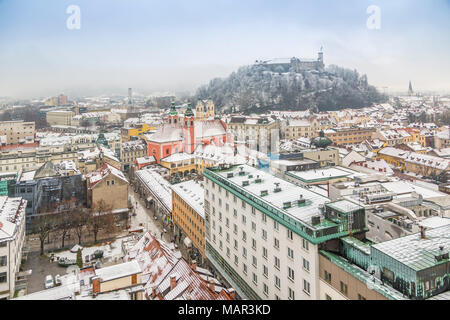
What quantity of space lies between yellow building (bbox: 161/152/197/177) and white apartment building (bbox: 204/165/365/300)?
842 cm

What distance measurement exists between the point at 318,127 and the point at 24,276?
59.6ft

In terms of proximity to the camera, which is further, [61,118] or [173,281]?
[61,118]

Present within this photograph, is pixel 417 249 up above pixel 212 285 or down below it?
above

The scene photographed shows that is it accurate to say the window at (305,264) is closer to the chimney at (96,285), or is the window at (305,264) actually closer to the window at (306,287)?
the window at (306,287)

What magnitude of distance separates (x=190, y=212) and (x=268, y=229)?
3.63 metres

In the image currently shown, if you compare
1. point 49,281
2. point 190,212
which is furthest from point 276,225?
point 49,281

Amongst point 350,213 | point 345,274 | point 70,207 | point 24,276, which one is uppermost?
point 350,213

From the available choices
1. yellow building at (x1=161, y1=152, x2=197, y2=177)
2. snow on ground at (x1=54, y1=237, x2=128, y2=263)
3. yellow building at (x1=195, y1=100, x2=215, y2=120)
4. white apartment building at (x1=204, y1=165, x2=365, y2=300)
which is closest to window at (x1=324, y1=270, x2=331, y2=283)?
white apartment building at (x1=204, y1=165, x2=365, y2=300)

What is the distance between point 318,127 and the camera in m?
21.6

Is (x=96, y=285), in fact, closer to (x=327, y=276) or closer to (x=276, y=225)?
(x=276, y=225)

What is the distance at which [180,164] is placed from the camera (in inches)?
597

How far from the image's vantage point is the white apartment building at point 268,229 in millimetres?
3779

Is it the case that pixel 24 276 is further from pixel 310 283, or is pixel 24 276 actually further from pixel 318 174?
pixel 318 174
